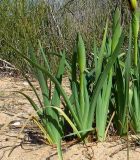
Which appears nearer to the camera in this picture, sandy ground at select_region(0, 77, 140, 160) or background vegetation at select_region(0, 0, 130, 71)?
sandy ground at select_region(0, 77, 140, 160)

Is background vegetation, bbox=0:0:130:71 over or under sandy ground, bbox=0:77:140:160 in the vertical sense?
over

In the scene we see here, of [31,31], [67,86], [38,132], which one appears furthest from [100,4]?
[38,132]

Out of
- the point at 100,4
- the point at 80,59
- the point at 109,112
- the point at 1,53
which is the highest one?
the point at 100,4

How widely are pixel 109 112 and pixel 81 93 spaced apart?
33cm

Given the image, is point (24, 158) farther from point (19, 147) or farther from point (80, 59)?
point (80, 59)

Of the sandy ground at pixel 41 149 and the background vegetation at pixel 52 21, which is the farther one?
the background vegetation at pixel 52 21

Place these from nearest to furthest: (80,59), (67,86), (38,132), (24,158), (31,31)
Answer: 1. (80,59)
2. (24,158)
3. (38,132)
4. (67,86)
5. (31,31)

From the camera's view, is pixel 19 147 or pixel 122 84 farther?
pixel 19 147

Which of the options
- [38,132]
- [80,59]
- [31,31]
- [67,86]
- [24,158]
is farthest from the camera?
[31,31]

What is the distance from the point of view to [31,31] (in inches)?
266

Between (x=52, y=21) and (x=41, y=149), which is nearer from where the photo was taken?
(x=41, y=149)

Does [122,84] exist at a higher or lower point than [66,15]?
lower

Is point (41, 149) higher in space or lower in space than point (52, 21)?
lower

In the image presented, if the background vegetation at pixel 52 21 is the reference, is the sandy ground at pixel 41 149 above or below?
below
